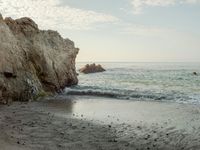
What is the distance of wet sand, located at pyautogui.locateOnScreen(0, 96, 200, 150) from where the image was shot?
12523mm

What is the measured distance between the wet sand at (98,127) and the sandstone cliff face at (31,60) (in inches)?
77.5

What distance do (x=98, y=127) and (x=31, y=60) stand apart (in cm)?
1401

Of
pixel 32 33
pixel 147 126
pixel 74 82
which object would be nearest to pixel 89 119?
pixel 147 126

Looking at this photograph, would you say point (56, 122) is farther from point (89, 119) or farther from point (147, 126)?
point (147, 126)

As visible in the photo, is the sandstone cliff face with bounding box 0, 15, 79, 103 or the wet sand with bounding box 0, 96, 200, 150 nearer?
the wet sand with bounding box 0, 96, 200, 150

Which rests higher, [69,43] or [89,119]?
[69,43]

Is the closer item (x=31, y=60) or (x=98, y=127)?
(x=98, y=127)

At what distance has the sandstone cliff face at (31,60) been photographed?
23.4 meters

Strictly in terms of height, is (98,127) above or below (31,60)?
below

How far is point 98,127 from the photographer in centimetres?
1578

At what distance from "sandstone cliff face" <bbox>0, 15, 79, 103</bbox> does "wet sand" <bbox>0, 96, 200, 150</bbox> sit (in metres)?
1.97

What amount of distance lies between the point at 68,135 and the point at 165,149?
4149 mm

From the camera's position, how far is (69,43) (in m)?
37.9

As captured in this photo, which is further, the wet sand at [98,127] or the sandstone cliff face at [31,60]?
the sandstone cliff face at [31,60]
